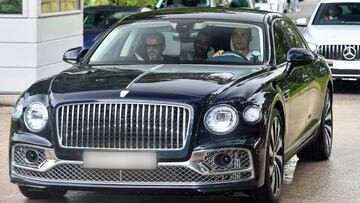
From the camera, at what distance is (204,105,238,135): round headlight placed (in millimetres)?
6359

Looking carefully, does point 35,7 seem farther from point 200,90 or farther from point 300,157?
point 200,90

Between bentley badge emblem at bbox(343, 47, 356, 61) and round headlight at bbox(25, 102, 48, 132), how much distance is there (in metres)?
9.46

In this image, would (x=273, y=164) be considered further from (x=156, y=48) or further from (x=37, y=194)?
(x=37, y=194)

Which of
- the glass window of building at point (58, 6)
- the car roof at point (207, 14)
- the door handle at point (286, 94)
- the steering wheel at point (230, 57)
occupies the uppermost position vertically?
the car roof at point (207, 14)

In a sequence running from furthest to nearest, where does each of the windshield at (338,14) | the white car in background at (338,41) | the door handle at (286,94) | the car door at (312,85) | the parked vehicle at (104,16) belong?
the parked vehicle at (104,16) → the windshield at (338,14) → the white car in background at (338,41) → the car door at (312,85) → the door handle at (286,94)

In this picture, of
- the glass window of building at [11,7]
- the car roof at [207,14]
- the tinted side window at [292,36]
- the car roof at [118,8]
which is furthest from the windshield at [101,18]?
the car roof at [207,14]

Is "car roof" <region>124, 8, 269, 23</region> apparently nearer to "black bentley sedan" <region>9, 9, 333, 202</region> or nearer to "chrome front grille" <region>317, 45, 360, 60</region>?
"black bentley sedan" <region>9, 9, 333, 202</region>

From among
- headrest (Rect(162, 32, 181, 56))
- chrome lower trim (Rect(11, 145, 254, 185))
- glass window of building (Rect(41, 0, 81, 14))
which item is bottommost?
chrome lower trim (Rect(11, 145, 254, 185))

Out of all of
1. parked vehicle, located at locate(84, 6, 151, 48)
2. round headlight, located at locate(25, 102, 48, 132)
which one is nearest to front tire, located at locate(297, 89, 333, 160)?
round headlight, located at locate(25, 102, 48, 132)

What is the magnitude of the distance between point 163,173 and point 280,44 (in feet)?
7.83

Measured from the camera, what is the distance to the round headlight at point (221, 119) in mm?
6359

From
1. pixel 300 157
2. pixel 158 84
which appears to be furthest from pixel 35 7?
pixel 158 84

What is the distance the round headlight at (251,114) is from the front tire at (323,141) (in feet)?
8.84

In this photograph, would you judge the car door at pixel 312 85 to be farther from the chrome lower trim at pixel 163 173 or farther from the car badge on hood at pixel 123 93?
the car badge on hood at pixel 123 93
